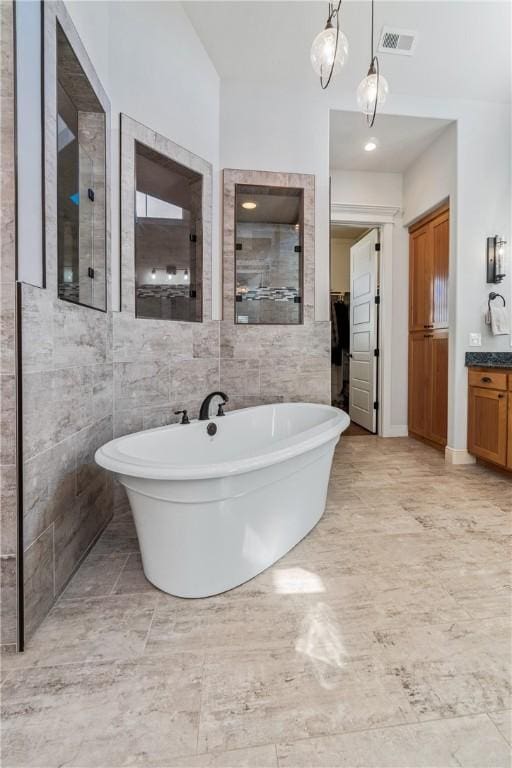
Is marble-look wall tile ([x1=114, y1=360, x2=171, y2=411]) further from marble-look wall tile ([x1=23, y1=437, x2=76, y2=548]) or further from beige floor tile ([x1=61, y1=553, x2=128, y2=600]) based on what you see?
beige floor tile ([x1=61, y1=553, x2=128, y2=600])

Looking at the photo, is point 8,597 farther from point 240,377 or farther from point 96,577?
point 240,377

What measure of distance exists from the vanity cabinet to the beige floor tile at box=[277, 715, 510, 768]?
2279 mm

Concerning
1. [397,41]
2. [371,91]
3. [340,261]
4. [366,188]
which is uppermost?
[397,41]

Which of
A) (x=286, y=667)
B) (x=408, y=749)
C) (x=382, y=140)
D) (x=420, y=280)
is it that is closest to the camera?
(x=408, y=749)

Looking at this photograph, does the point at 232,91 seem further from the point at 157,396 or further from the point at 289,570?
the point at 289,570

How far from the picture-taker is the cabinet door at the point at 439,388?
11.4 ft

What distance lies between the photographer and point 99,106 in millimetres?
1958

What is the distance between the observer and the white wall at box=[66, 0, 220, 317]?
6.61ft

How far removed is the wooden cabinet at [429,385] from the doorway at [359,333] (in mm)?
398

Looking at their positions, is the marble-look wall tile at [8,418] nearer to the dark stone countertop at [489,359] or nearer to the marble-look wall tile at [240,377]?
the marble-look wall tile at [240,377]

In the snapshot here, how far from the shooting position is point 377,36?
8.20ft

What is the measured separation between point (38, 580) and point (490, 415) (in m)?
3.14

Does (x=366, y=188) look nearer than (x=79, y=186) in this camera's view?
No

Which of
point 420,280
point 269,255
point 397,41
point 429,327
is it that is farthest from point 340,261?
point 397,41
